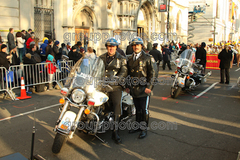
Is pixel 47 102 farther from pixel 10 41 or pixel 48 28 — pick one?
pixel 48 28

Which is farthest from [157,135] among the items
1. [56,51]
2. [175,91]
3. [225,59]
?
[225,59]

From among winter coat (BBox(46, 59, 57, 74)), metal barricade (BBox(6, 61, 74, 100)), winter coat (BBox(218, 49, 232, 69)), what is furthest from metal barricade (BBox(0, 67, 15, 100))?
winter coat (BBox(218, 49, 232, 69))

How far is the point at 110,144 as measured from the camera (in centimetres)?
480

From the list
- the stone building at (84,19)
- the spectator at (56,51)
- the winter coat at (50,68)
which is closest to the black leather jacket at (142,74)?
the winter coat at (50,68)

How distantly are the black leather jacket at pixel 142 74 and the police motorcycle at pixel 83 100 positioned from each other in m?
→ 0.74

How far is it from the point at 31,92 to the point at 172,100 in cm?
531

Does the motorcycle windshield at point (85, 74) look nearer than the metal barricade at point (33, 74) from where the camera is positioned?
Yes

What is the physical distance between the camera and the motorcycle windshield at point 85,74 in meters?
4.37

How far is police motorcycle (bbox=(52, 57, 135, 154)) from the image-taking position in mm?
4129

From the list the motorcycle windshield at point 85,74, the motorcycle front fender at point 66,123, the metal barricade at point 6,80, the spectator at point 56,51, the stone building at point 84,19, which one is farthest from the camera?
the stone building at point 84,19

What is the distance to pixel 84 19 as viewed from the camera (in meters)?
19.8

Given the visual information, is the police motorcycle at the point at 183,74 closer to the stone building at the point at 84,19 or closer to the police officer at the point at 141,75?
the police officer at the point at 141,75

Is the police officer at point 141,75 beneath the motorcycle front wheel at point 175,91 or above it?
above

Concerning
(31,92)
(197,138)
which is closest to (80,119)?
(197,138)
